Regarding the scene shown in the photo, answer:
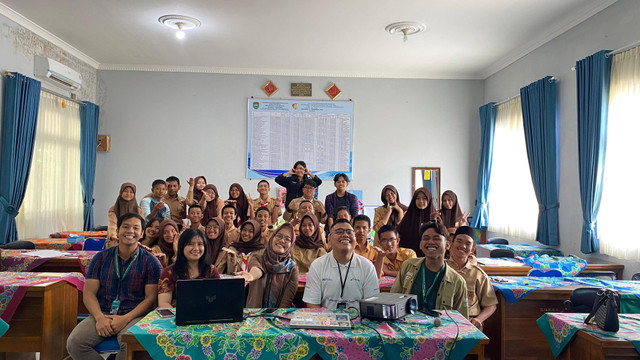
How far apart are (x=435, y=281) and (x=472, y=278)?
1.61ft

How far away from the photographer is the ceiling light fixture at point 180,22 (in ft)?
18.1

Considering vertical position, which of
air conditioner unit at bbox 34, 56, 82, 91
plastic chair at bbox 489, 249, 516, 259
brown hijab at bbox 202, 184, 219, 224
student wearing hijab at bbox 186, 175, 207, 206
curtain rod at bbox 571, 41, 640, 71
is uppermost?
air conditioner unit at bbox 34, 56, 82, 91

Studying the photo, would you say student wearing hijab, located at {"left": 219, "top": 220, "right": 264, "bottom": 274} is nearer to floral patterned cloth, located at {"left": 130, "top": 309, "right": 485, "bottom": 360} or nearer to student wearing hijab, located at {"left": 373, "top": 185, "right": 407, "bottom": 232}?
student wearing hijab, located at {"left": 373, "top": 185, "right": 407, "bottom": 232}

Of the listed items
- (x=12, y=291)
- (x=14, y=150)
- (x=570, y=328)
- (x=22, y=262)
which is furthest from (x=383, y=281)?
(x=14, y=150)

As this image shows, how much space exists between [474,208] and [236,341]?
21.4 ft

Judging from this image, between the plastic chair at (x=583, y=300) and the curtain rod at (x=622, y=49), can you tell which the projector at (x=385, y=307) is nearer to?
the plastic chair at (x=583, y=300)

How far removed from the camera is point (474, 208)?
795 centimetres

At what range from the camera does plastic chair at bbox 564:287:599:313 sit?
9.57 feet

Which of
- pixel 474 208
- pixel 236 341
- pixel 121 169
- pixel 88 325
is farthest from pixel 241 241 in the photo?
pixel 474 208

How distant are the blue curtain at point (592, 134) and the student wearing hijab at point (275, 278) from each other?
10.9ft

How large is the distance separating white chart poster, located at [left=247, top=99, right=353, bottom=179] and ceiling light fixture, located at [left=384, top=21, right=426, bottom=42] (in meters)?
2.19

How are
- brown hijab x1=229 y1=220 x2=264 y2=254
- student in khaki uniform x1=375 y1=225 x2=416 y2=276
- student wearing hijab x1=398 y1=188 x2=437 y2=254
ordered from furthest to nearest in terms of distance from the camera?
student wearing hijab x1=398 y1=188 x2=437 y2=254 → brown hijab x1=229 y1=220 x2=264 y2=254 → student in khaki uniform x1=375 y1=225 x2=416 y2=276

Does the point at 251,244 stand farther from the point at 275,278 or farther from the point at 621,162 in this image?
the point at 621,162

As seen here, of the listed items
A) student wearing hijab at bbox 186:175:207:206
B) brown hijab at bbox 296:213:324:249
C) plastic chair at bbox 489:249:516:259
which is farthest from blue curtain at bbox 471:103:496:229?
student wearing hijab at bbox 186:175:207:206
